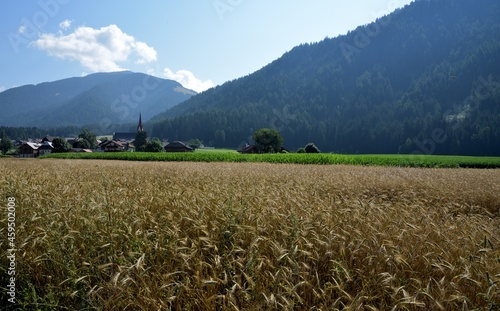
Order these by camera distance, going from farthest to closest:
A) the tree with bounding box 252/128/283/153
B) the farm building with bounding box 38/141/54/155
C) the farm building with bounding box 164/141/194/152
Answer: the farm building with bounding box 38/141/54/155, the farm building with bounding box 164/141/194/152, the tree with bounding box 252/128/283/153

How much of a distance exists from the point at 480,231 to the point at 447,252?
4.94ft

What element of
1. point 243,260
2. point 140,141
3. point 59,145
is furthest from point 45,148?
point 243,260

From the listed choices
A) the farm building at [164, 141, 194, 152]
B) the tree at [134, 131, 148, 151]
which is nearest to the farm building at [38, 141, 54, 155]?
the tree at [134, 131, 148, 151]

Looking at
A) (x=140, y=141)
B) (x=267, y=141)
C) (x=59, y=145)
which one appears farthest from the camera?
(x=140, y=141)

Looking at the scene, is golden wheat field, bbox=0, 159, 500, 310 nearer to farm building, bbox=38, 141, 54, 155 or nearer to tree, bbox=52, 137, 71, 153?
tree, bbox=52, 137, 71, 153

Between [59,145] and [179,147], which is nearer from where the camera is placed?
[179,147]

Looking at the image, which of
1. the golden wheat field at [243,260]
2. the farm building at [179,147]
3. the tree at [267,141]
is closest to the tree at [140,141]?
the farm building at [179,147]

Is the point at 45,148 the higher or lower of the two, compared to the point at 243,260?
lower

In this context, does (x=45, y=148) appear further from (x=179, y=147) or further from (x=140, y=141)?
(x=179, y=147)

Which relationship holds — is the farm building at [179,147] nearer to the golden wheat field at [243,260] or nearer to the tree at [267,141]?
the tree at [267,141]

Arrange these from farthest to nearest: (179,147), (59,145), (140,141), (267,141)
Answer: (140,141)
(59,145)
(179,147)
(267,141)

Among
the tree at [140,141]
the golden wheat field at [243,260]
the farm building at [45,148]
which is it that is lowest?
the farm building at [45,148]

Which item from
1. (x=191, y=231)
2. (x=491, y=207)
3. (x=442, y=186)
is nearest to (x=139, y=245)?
(x=191, y=231)

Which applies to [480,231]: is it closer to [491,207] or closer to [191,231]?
[191,231]
